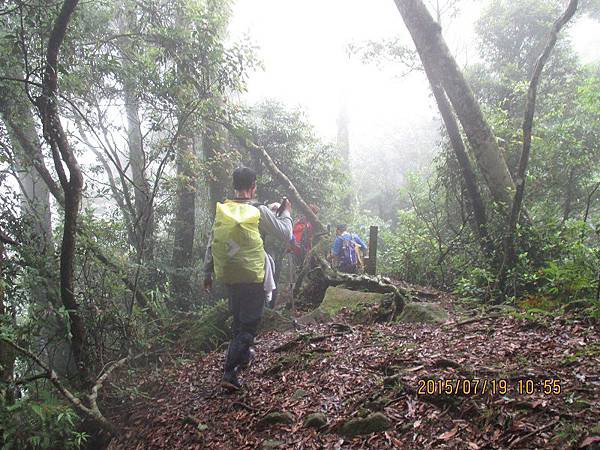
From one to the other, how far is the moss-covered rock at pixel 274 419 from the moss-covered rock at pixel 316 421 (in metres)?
0.19

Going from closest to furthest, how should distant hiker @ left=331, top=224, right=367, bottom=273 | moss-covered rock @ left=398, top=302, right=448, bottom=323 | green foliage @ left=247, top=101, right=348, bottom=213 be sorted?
moss-covered rock @ left=398, top=302, right=448, bottom=323, distant hiker @ left=331, top=224, right=367, bottom=273, green foliage @ left=247, top=101, right=348, bottom=213

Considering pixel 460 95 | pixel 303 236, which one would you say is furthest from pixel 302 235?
pixel 460 95

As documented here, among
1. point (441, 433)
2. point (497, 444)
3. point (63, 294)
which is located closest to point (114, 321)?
point (63, 294)

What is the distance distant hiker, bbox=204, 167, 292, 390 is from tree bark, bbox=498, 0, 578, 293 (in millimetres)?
3151

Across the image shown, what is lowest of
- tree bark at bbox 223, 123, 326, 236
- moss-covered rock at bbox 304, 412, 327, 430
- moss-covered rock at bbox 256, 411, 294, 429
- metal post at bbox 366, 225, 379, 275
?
moss-covered rock at bbox 256, 411, 294, 429

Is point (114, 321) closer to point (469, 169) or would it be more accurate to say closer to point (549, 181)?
point (469, 169)

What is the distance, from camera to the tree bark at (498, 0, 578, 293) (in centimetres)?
487

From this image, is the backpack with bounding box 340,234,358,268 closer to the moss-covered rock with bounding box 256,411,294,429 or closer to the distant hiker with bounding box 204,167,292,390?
the distant hiker with bounding box 204,167,292,390

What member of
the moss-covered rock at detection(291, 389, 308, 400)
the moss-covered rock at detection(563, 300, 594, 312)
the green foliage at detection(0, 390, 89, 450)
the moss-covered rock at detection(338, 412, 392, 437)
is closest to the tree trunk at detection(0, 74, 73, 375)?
the green foliage at detection(0, 390, 89, 450)

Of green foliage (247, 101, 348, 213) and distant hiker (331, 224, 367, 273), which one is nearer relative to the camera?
distant hiker (331, 224, 367, 273)

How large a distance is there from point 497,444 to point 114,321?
412 centimetres

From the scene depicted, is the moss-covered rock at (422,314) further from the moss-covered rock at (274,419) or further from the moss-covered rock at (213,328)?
the moss-covered rock at (274,419)

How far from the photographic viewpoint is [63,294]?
4043mm
